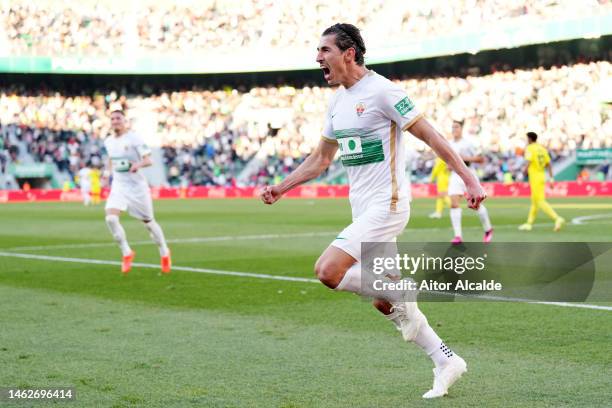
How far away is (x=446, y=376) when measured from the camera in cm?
574

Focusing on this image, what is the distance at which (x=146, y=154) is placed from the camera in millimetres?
13703

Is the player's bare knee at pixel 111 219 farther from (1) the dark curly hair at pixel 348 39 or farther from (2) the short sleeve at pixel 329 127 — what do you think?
(1) the dark curly hair at pixel 348 39

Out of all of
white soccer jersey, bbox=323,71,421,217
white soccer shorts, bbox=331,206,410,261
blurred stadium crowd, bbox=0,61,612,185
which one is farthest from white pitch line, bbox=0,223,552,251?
blurred stadium crowd, bbox=0,61,612,185

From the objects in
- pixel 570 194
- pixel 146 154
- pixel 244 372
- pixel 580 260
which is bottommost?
pixel 570 194

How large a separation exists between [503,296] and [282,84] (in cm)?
5107

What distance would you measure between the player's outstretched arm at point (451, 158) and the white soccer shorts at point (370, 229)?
510mm

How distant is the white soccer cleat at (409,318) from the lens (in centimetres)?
579

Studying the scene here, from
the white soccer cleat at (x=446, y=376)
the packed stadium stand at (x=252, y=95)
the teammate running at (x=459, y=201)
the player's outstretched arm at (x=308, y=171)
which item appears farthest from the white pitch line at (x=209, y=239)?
the packed stadium stand at (x=252, y=95)

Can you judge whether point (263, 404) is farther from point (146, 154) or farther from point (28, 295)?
point (146, 154)

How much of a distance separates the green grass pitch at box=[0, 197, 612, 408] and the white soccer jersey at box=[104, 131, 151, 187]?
4.42ft

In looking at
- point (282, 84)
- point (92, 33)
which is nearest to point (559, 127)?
point (282, 84)

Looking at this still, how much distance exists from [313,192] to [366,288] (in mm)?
42041

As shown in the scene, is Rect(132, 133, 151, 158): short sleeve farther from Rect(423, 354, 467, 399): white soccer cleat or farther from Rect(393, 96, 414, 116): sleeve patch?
Answer: Rect(423, 354, 467, 399): white soccer cleat

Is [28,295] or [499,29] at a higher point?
[499,29]
